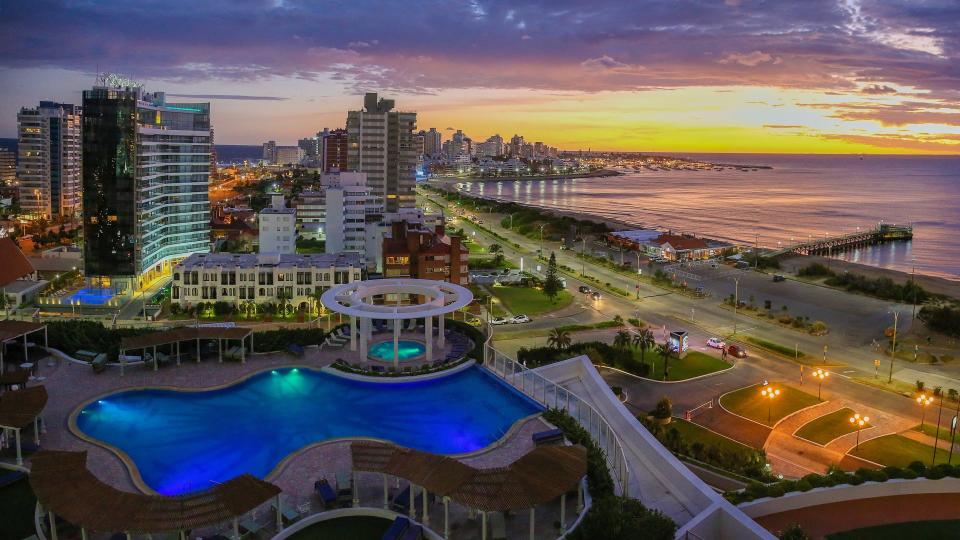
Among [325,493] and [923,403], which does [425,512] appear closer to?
[325,493]

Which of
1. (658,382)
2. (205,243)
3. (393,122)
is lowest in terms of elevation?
(658,382)

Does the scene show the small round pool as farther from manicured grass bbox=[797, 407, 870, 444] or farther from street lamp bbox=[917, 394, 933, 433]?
street lamp bbox=[917, 394, 933, 433]

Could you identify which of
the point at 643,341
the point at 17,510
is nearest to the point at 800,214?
the point at 643,341

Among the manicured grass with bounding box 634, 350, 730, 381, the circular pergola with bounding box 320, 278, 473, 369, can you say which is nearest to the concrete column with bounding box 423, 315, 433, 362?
the circular pergola with bounding box 320, 278, 473, 369

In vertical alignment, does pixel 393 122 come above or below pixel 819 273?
above

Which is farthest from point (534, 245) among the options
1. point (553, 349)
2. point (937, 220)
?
point (937, 220)

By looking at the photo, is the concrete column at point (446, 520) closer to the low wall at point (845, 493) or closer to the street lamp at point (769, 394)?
the low wall at point (845, 493)

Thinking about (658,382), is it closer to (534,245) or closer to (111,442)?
(111,442)

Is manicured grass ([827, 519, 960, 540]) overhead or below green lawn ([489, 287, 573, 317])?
below
